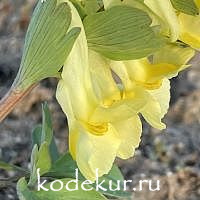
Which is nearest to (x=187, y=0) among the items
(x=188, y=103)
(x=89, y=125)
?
(x=89, y=125)

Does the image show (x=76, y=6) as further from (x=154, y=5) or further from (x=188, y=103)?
(x=188, y=103)

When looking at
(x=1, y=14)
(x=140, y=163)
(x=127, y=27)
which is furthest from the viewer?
(x=1, y=14)

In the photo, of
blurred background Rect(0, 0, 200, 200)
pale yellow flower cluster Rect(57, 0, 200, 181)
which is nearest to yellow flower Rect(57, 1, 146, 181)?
pale yellow flower cluster Rect(57, 0, 200, 181)

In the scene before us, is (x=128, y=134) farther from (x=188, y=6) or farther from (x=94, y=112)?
(x=188, y=6)

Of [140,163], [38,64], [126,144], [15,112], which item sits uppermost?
[38,64]

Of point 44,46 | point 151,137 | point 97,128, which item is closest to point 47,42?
point 44,46

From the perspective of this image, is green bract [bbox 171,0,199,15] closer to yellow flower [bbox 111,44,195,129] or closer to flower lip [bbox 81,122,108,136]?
yellow flower [bbox 111,44,195,129]
